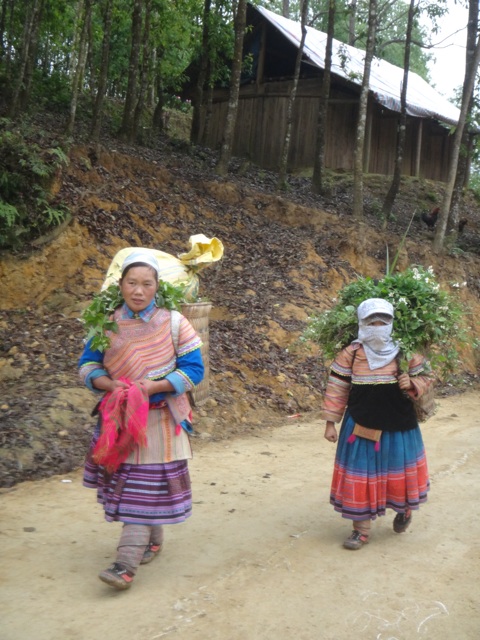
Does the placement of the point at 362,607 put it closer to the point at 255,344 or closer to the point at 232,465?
the point at 232,465

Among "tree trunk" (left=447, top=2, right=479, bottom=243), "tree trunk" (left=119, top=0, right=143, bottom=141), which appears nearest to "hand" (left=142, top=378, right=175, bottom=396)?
"tree trunk" (left=119, top=0, right=143, bottom=141)

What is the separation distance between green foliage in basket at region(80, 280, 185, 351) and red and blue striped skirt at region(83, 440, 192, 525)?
28.4 inches

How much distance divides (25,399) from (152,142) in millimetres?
10561

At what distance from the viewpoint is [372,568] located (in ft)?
14.6

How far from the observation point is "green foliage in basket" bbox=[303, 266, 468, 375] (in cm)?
492

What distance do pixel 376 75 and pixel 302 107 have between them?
3.28 m

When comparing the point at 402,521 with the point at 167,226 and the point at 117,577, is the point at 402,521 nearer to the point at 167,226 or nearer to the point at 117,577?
the point at 117,577

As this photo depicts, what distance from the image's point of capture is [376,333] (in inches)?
188

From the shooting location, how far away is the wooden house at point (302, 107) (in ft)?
68.7

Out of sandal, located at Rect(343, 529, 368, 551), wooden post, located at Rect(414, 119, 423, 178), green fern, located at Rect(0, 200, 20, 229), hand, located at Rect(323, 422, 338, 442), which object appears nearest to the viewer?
sandal, located at Rect(343, 529, 368, 551)

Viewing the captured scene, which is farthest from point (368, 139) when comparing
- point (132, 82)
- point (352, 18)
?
point (352, 18)

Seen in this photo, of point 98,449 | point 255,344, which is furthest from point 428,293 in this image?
point 255,344

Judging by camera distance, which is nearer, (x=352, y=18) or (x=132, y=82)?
(x=132, y=82)

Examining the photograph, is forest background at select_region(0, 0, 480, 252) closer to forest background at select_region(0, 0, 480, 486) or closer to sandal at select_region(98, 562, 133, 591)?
forest background at select_region(0, 0, 480, 486)
